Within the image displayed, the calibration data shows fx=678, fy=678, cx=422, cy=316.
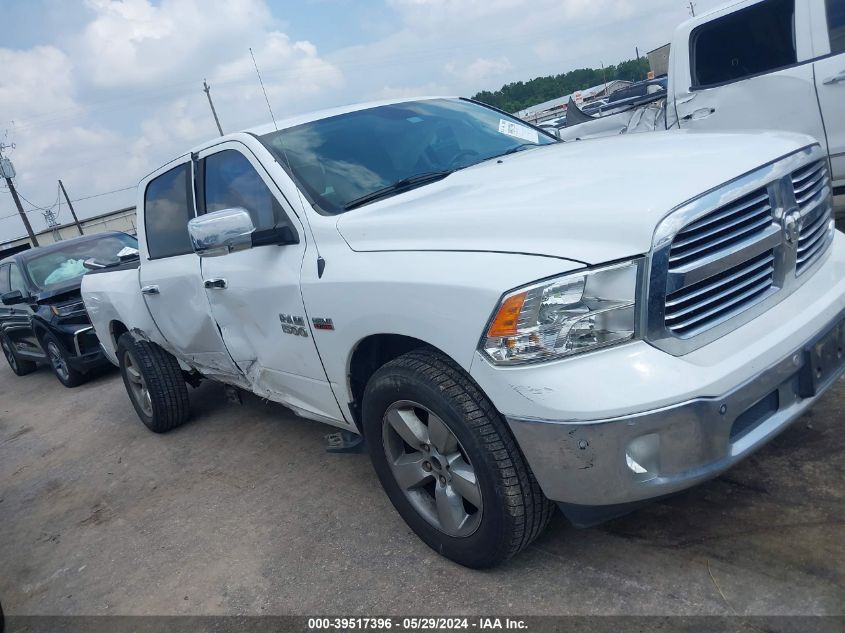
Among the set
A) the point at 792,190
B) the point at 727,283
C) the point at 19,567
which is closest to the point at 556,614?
the point at 727,283

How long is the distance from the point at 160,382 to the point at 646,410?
3959 mm

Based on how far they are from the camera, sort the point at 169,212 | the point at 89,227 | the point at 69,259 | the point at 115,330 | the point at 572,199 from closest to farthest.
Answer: the point at 572,199 → the point at 169,212 → the point at 115,330 → the point at 69,259 → the point at 89,227

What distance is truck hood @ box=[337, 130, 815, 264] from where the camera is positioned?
2039mm

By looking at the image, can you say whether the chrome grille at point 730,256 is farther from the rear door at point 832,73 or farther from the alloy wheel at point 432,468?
the rear door at point 832,73

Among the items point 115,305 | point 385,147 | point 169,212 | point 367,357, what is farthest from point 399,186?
point 115,305

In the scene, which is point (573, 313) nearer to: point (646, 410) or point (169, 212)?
point (646, 410)

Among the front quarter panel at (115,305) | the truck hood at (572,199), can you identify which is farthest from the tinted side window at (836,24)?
the front quarter panel at (115,305)

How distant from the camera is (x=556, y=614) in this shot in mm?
2277

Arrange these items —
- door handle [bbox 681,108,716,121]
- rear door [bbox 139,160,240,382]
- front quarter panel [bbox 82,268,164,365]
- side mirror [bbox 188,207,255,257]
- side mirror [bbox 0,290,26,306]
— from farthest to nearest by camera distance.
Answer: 1. side mirror [bbox 0,290,26,306]
2. door handle [bbox 681,108,716,121]
3. front quarter panel [bbox 82,268,164,365]
4. rear door [bbox 139,160,240,382]
5. side mirror [bbox 188,207,255,257]

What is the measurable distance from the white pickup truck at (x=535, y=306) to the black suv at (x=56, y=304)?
4735 mm

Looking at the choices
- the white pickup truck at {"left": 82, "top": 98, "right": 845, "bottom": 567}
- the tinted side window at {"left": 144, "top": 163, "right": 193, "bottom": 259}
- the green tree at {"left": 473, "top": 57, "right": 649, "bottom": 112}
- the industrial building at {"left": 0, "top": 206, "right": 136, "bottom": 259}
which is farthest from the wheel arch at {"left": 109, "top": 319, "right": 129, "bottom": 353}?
the industrial building at {"left": 0, "top": 206, "right": 136, "bottom": 259}

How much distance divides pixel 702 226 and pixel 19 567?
3762 mm

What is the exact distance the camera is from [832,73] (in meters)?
4.94

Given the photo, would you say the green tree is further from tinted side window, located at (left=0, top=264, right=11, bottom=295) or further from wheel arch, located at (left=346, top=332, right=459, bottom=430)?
wheel arch, located at (left=346, top=332, right=459, bottom=430)
